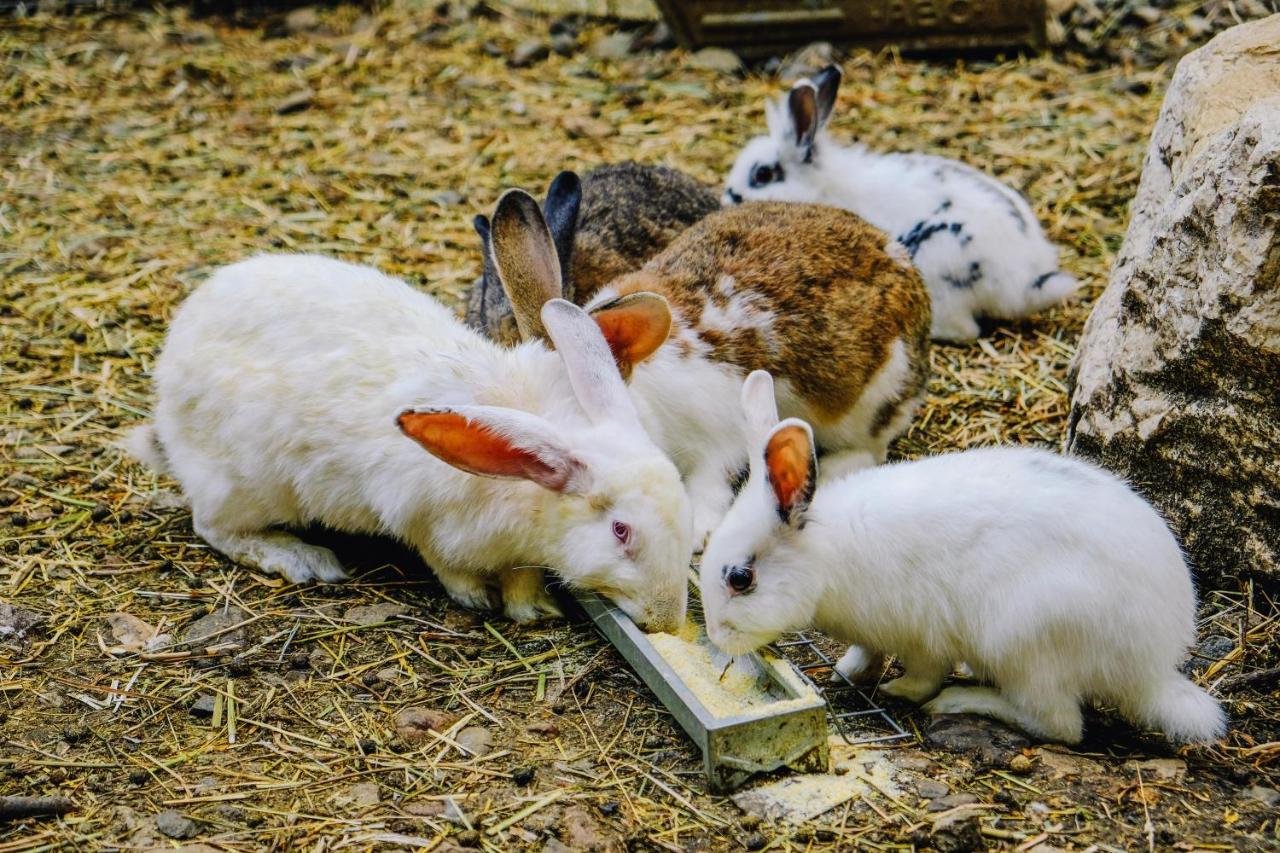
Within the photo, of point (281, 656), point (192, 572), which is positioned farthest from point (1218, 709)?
point (192, 572)

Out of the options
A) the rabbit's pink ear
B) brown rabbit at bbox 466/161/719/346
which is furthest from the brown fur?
the rabbit's pink ear

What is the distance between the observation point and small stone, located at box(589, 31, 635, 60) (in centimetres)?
898

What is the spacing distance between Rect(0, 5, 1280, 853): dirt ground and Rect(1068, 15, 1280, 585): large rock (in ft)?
1.03

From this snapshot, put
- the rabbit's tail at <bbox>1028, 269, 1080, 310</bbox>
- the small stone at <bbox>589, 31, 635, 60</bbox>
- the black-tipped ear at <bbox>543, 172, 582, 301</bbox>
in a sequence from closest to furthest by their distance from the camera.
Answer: the black-tipped ear at <bbox>543, 172, 582, 301</bbox> < the rabbit's tail at <bbox>1028, 269, 1080, 310</bbox> < the small stone at <bbox>589, 31, 635, 60</bbox>

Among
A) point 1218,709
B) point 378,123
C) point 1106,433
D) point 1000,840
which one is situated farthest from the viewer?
point 378,123

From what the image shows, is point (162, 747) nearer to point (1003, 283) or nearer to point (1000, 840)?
point (1000, 840)

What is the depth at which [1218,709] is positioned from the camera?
3.33 m

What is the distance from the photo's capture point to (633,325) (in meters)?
3.99

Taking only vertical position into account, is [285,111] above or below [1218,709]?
above

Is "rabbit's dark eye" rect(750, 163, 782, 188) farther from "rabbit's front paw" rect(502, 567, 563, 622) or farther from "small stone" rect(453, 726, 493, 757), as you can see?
"small stone" rect(453, 726, 493, 757)

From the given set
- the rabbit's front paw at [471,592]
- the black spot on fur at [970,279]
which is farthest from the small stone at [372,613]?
the black spot on fur at [970,279]

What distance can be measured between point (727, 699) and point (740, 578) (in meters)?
0.36

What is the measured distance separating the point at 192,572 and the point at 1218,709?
3077mm

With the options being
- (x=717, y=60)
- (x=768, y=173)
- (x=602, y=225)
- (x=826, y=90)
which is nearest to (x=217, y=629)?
(x=602, y=225)
